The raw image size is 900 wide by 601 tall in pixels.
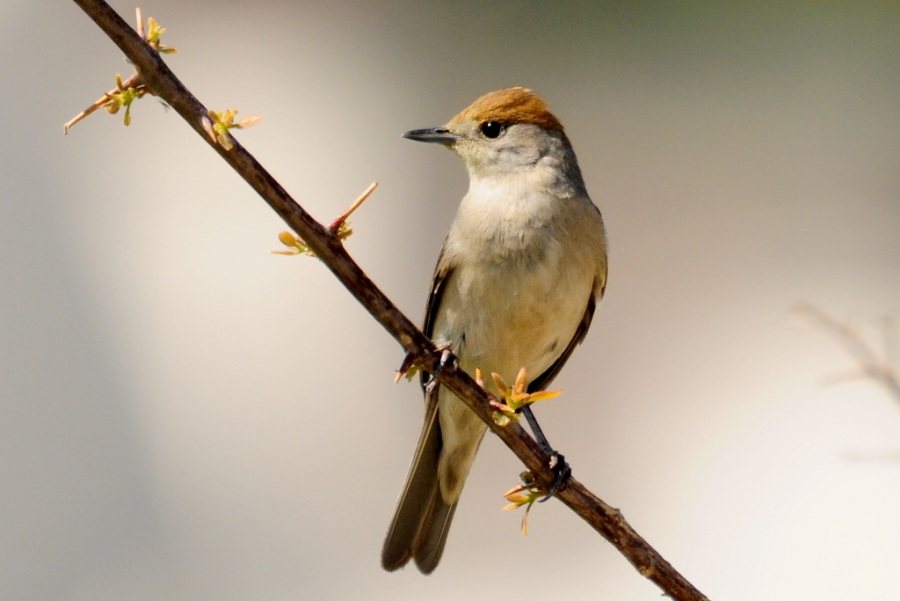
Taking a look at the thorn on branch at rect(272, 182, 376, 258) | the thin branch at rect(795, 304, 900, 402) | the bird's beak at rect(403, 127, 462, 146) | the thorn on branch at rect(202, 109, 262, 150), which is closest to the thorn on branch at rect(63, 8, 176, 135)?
the thorn on branch at rect(202, 109, 262, 150)

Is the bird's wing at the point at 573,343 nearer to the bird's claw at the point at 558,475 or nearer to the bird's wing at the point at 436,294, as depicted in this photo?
the bird's wing at the point at 436,294

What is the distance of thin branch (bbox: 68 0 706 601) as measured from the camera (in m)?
1.82

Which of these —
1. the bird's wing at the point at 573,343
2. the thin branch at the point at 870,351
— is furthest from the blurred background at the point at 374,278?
the thin branch at the point at 870,351

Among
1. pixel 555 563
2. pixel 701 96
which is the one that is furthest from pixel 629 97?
pixel 555 563

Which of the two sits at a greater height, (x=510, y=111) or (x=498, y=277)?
(x=510, y=111)

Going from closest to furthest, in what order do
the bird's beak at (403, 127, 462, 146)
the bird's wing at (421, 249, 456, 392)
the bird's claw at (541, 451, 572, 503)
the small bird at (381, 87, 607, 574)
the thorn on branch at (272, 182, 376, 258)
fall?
the thorn on branch at (272, 182, 376, 258) → the bird's claw at (541, 451, 572, 503) → the small bird at (381, 87, 607, 574) → the bird's wing at (421, 249, 456, 392) → the bird's beak at (403, 127, 462, 146)

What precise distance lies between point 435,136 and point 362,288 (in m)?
2.02

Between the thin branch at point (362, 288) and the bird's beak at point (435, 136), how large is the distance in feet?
5.44

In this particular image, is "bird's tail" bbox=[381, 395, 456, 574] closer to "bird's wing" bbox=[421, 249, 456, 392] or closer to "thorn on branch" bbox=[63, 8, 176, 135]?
"bird's wing" bbox=[421, 249, 456, 392]

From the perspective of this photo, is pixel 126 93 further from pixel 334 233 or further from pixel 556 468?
pixel 556 468

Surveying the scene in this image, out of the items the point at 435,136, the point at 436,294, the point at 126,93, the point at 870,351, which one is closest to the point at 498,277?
the point at 436,294

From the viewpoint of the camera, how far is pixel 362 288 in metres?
1.96

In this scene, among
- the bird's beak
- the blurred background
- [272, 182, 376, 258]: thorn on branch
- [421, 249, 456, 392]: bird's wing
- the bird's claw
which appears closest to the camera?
[272, 182, 376, 258]: thorn on branch

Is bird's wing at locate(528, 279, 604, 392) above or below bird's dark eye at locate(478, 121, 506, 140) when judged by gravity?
below
